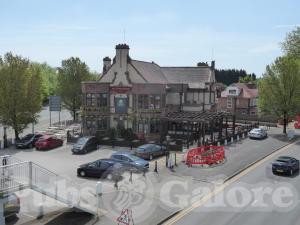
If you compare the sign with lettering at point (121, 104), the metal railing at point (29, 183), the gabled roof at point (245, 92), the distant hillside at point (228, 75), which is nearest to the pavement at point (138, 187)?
the metal railing at point (29, 183)

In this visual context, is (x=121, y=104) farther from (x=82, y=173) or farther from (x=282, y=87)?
(x=282, y=87)

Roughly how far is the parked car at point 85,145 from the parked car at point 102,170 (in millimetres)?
10218

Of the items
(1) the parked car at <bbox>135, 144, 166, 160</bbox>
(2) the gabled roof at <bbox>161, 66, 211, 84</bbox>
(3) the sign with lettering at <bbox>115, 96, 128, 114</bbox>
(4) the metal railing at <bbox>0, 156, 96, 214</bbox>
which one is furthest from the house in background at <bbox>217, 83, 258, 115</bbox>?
(4) the metal railing at <bbox>0, 156, 96, 214</bbox>

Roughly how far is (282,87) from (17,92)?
35547 mm

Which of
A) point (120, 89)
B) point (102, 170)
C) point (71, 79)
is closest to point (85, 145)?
point (120, 89)

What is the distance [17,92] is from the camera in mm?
45500

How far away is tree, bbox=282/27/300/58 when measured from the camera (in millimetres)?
67500

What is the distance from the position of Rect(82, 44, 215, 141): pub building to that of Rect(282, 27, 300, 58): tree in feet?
74.0

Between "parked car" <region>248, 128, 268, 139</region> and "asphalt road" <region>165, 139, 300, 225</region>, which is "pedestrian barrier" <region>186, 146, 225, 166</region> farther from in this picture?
"parked car" <region>248, 128, 268, 139</region>

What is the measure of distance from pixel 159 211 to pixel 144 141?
2262 cm

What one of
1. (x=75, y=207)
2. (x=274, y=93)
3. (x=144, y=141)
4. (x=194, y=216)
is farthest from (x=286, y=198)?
(x=274, y=93)

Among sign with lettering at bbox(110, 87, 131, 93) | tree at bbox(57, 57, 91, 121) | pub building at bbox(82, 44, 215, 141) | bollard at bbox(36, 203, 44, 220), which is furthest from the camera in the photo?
tree at bbox(57, 57, 91, 121)

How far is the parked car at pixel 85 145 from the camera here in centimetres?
4075

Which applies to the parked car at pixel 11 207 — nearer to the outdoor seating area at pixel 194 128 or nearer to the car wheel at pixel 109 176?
the car wheel at pixel 109 176
